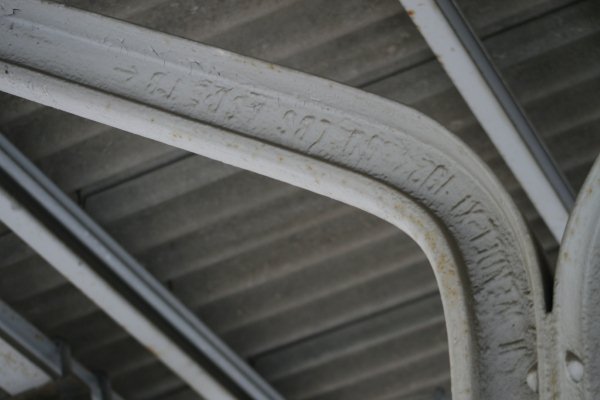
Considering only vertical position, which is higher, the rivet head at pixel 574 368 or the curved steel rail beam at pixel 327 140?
the curved steel rail beam at pixel 327 140

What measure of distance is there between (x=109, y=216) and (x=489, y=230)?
9.27ft

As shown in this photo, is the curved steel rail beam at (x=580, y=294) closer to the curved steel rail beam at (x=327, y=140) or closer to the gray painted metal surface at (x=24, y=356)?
the curved steel rail beam at (x=327, y=140)

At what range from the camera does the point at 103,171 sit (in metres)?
4.96

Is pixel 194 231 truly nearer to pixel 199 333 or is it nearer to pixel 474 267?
pixel 199 333

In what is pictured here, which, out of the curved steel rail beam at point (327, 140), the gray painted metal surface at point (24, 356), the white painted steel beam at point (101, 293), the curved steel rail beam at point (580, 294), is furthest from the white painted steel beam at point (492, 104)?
the gray painted metal surface at point (24, 356)

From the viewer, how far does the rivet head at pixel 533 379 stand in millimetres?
2558

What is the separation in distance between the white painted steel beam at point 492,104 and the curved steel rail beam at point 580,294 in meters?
1.82

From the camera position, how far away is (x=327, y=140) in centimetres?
297

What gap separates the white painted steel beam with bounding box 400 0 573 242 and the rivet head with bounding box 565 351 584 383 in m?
2.07

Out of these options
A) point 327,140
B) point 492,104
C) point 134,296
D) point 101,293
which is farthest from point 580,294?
point 134,296

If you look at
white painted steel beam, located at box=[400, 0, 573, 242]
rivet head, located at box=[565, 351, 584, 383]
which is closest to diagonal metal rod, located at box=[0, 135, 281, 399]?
white painted steel beam, located at box=[400, 0, 573, 242]

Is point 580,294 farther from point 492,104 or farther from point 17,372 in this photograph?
point 17,372

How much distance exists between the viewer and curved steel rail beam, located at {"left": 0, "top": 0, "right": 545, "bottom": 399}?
8.89ft

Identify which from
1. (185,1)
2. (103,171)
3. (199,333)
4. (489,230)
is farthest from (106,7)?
(489,230)
